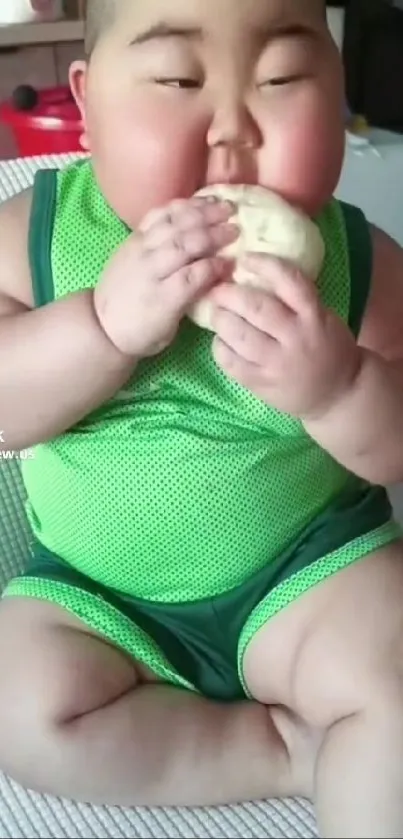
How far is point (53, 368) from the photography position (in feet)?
1.77

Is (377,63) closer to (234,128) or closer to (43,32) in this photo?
(43,32)

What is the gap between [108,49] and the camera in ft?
1.75

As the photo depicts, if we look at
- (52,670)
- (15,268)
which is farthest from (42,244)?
(52,670)

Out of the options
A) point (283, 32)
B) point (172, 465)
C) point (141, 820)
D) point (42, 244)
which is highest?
point (283, 32)

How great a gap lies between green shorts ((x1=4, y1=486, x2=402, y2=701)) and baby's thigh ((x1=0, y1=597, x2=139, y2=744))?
0.04ft

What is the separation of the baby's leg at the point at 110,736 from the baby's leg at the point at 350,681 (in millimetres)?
36

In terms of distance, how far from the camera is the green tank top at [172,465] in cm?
59

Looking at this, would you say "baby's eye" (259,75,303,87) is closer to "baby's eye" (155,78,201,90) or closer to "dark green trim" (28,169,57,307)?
"baby's eye" (155,78,201,90)

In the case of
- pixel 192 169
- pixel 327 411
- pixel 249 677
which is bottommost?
pixel 249 677

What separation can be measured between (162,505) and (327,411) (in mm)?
114

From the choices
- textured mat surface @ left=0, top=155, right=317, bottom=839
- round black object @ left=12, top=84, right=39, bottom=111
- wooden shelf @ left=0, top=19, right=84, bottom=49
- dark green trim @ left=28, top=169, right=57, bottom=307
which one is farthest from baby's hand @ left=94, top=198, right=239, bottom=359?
wooden shelf @ left=0, top=19, right=84, bottom=49

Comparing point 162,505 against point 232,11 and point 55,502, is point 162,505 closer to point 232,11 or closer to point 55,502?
point 55,502

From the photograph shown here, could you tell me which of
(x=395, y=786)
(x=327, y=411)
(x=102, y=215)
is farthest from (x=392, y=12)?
(x=395, y=786)

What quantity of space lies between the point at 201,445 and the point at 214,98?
18 centimetres
